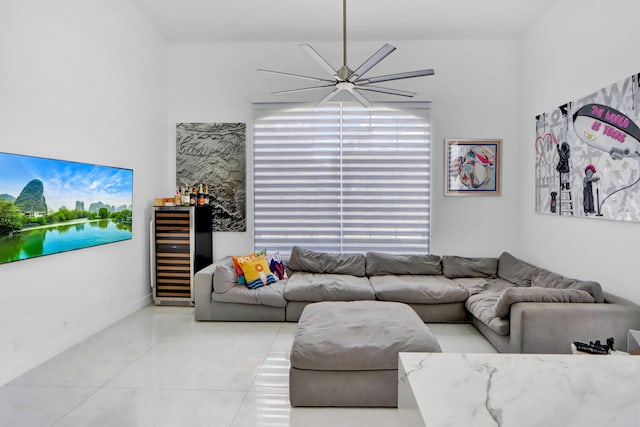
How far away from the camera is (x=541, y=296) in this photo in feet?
10.9

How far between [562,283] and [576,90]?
1888 mm

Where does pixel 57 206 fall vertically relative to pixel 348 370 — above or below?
above

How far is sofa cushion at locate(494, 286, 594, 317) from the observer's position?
3.31 m

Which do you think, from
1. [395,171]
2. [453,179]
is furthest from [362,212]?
[453,179]

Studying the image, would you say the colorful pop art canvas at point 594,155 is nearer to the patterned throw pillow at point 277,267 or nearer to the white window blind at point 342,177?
the white window blind at point 342,177

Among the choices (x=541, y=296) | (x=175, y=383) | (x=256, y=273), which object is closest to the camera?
(x=175, y=383)

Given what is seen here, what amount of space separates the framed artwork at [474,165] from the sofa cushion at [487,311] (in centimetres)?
165

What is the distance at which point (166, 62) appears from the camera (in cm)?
549

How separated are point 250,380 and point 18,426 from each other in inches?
54.8

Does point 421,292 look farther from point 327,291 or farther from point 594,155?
point 594,155

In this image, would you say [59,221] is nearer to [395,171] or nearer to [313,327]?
[313,327]

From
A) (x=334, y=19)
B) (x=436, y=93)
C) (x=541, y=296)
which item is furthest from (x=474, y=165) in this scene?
(x=334, y=19)

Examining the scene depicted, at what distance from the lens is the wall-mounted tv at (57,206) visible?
2.88 m

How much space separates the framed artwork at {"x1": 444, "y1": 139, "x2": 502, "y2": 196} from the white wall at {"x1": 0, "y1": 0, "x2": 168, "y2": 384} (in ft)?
13.0
